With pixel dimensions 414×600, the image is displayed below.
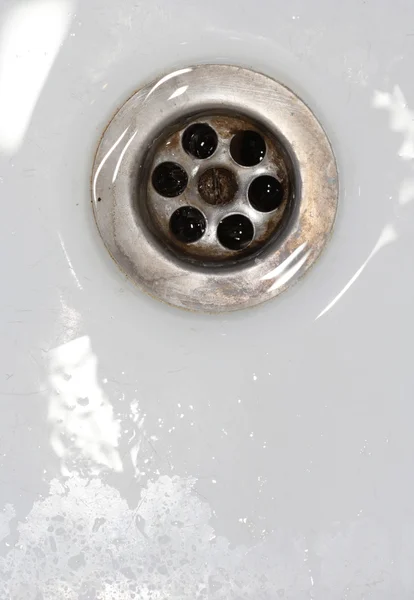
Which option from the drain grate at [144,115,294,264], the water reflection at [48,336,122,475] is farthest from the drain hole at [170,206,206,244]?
the water reflection at [48,336,122,475]

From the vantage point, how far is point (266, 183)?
559mm

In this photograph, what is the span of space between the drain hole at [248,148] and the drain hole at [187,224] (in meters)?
0.06

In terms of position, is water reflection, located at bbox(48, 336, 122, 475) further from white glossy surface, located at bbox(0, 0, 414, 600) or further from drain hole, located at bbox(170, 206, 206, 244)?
drain hole, located at bbox(170, 206, 206, 244)

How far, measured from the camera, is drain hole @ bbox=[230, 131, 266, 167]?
554mm

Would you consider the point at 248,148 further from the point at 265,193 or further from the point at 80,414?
the point at 80,414

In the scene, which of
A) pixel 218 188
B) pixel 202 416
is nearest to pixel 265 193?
pixel 218 188

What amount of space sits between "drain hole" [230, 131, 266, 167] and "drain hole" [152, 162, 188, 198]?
0.17 ft

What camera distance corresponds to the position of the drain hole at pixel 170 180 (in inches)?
22.1

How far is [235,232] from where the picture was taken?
0.57 metres

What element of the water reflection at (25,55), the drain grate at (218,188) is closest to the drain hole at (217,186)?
the drain grate at (218,188)

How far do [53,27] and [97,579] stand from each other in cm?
47

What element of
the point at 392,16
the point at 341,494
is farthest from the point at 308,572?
the point at 392,16

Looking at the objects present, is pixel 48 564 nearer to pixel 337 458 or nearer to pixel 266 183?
pixel 337 458

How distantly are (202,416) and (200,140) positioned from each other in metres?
0.25
